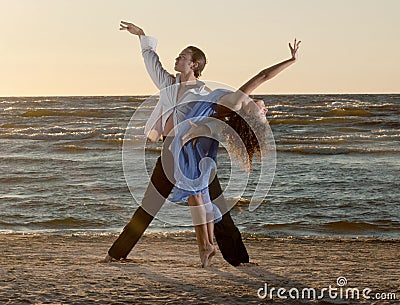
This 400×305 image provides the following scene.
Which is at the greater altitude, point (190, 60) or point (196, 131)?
point (190, 60)

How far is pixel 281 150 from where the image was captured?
70.4 ft

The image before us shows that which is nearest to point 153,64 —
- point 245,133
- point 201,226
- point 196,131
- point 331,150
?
point 196,131

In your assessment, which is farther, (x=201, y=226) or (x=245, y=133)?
(x=201, y=226)

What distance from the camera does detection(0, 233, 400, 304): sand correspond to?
4.71 meters

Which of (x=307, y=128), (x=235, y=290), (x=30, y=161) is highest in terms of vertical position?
(x=307, y=128)

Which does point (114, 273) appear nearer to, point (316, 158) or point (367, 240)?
point (367, 240)

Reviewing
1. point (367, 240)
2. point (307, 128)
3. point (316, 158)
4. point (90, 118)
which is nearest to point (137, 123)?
point (90, 118)

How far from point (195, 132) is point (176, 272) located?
42.0 inches

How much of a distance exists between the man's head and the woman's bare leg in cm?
87

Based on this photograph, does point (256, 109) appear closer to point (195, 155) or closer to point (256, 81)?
point (256, 81)

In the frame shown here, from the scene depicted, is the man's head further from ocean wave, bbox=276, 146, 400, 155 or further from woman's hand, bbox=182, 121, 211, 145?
ocean wave, bbox=276, 146, 400, 155

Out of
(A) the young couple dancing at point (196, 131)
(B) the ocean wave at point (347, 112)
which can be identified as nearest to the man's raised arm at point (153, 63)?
(A) the young couple dancing at point (196, 131)

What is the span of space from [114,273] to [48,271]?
1.70ft

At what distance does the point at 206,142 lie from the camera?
5312 millimetres
